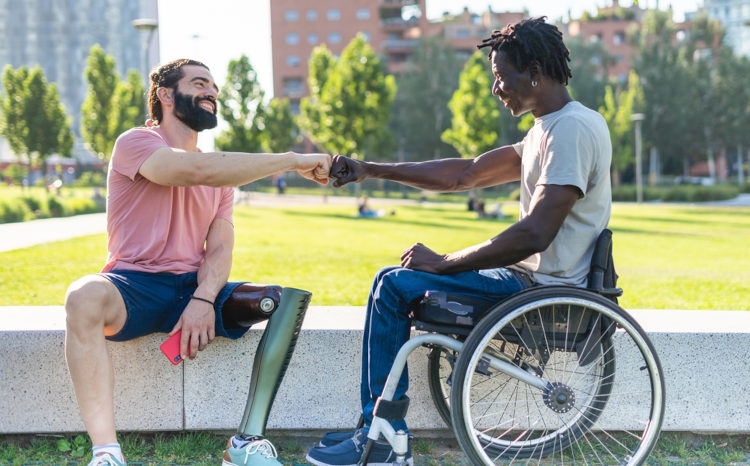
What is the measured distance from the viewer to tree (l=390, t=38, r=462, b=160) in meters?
70.2

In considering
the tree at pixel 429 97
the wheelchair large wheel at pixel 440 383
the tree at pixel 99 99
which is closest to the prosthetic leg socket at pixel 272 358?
the wheelchair large wheel at pixel 440 383

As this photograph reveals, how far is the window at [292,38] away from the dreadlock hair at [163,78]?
94.3m

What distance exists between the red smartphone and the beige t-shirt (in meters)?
1.43

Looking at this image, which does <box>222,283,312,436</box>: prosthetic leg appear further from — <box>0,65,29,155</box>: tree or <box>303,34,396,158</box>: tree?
<box>0,65,29,155</box>: tree

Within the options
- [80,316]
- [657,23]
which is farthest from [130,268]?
[657,23]

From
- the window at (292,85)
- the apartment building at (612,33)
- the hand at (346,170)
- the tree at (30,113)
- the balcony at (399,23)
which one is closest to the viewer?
the hand at (346,170)

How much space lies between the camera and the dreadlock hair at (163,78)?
3699 millimetres

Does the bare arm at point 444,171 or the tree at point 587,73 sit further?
the tree at point 587,73

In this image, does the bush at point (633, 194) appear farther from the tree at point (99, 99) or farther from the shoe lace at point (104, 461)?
the shoe lace at point (104, 461)

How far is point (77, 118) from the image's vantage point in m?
116

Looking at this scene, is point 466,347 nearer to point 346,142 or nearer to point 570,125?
point 570,125

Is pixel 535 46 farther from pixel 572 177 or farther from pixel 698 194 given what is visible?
pixel 698 194

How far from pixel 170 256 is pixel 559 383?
171 cm

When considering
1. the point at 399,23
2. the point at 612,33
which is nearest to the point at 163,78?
the point at 399,23
